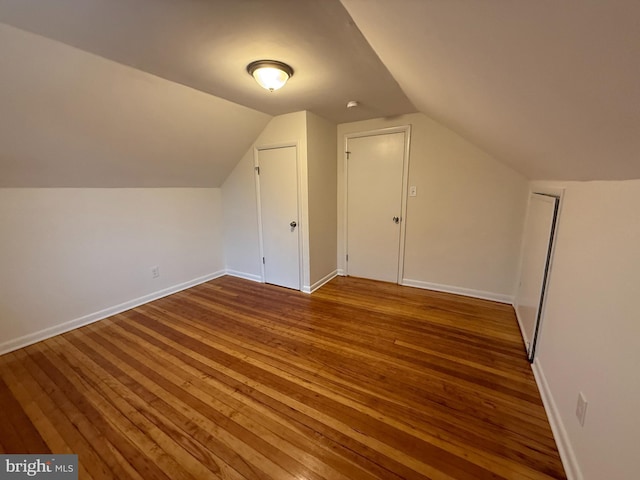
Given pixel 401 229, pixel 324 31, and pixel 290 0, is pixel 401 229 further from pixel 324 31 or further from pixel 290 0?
pixel 290 0

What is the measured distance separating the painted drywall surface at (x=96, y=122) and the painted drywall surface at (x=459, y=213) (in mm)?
1864

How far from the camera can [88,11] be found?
1.26 meters

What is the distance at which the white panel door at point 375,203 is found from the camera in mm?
3221

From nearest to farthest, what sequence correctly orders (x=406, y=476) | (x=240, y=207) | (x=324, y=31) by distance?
(x=406, y=476) < (x=324, y=31) < (x=240, y=207)

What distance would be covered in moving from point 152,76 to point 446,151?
2.85m

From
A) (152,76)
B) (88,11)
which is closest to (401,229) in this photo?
(152,76)

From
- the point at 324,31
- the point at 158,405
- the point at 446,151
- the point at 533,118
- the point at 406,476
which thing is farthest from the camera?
the point at 446,151

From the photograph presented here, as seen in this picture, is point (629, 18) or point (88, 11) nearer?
point (629, 18)

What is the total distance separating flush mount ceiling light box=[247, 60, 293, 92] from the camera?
5.77 feet

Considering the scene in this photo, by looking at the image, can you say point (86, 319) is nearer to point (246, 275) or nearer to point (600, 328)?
point (246, 275)

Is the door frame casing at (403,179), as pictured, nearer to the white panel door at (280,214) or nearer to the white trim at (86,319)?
the white panel door at (280,214)

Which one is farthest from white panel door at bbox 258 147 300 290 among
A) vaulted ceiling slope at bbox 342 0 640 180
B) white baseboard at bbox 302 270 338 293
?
vaulted ceiling slope at bbox 342 0 640 180

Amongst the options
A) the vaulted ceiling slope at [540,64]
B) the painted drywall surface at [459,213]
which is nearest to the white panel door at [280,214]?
the painted drywall surface at [459,213]

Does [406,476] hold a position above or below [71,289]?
below
